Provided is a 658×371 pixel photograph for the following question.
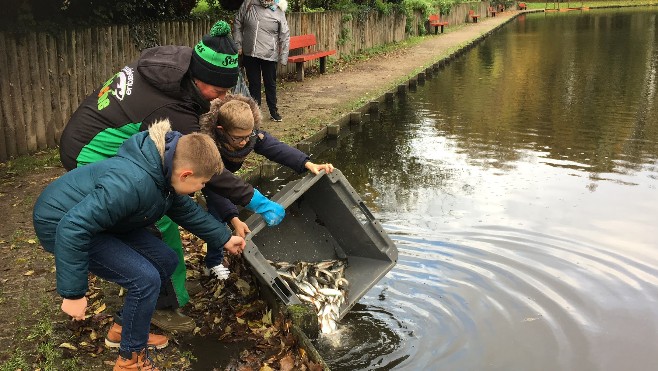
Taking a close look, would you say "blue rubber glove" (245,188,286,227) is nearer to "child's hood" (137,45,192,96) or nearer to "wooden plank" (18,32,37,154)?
"child's hood" (137,45,192,96)

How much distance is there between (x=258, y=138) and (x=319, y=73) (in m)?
14.1

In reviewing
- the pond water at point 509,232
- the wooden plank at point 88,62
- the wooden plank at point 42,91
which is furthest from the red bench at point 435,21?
the wooden plank at point 42,91

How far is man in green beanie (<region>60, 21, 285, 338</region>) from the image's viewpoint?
4711mm

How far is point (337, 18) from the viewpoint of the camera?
21812mm

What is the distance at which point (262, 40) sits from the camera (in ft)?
40.1

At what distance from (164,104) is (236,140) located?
2.16ft

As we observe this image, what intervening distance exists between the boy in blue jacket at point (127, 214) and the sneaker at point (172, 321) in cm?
48

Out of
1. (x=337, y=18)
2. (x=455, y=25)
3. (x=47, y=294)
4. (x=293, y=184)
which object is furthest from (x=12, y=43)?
(x=455, y=25)

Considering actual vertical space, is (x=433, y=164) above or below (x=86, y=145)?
below

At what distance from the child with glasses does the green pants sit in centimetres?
37

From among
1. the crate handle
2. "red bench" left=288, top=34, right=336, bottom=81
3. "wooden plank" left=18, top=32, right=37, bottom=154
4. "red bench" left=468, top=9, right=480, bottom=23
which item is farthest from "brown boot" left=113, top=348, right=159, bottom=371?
"red bench" left=468, top=9, right=480, bottom=23

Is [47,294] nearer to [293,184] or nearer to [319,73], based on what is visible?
[293,184]

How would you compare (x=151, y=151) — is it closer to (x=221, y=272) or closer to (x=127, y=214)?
(x=127, y=214)

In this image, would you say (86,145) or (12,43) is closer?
(86,145)
